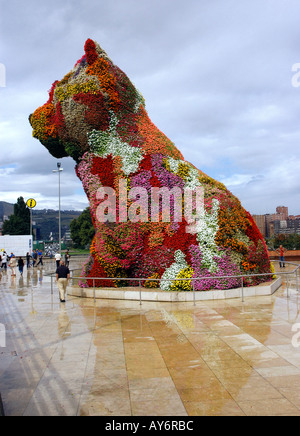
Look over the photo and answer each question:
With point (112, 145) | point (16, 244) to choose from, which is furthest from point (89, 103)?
point (16, 244)

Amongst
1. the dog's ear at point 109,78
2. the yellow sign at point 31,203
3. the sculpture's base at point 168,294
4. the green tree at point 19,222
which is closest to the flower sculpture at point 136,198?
the dog's ear at point 109,78

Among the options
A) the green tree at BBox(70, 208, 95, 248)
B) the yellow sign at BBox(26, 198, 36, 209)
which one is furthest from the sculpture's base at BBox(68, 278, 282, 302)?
the green tree at BBox(70, 208, 95, 248)

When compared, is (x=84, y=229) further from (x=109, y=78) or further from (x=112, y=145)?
(x=109, y=78)

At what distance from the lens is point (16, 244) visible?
141ft

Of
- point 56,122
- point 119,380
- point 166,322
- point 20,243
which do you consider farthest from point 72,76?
point 20,243

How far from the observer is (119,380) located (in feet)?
19.7

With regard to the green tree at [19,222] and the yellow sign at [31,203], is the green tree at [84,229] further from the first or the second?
the yellow sign at [31,203]

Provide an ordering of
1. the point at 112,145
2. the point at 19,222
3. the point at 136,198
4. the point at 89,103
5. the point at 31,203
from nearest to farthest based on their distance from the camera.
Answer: the point at 136,198 < the point at 89,103 < the point at 112,145 < the point at 31,203 < the point at 19,222

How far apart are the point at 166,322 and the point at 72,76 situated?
34.8ft

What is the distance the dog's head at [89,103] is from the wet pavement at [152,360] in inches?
278

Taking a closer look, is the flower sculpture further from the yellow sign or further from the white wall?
the white wall

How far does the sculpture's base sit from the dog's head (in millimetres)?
5749

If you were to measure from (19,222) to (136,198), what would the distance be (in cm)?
6425
